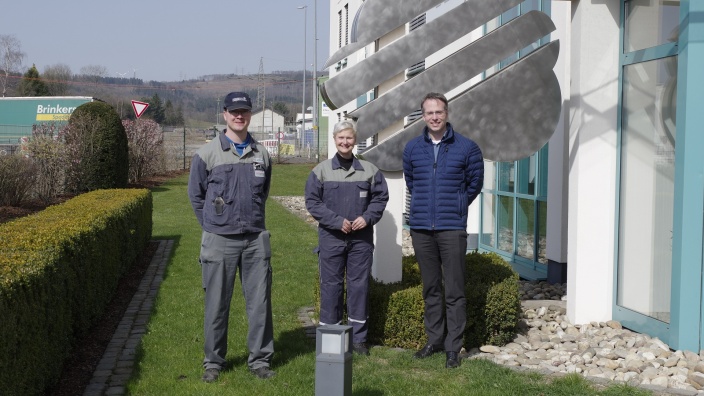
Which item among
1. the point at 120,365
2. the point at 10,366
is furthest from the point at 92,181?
the point at 10,366

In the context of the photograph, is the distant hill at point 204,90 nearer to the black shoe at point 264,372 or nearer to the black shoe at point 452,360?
the black shoe at point 264,372

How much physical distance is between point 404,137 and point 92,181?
48.6 feet

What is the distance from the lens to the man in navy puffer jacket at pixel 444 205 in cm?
617

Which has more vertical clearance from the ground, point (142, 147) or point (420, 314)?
point (142, 147)

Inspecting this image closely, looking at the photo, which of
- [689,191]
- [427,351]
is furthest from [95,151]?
[689,191]

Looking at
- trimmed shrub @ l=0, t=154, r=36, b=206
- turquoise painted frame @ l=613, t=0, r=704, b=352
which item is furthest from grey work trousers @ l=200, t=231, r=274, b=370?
trimmed shrub @ l=0, t=154, r=36, b=206

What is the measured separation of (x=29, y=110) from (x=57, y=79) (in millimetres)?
42262

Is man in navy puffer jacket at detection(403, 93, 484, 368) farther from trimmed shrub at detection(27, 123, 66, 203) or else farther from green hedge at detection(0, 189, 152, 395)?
trimmed shrub at detection(27, 123, 66, 203)

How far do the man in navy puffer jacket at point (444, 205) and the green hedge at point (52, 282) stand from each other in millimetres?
2674

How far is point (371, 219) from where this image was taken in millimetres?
6383

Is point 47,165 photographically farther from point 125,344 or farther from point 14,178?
point 125,344

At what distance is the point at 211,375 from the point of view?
5973 mm

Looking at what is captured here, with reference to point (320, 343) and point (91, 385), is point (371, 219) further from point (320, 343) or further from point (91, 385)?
point (91, 385)

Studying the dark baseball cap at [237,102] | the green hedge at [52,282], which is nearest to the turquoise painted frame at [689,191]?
the dark baseball cap at [237,102]
